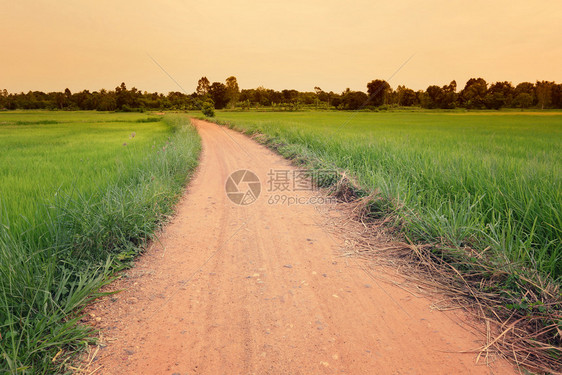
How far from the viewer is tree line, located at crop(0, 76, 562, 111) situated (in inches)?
2739

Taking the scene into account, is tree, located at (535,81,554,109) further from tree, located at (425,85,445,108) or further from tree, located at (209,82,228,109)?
tree, located at (209,82,228,109)

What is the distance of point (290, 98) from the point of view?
3593 inches

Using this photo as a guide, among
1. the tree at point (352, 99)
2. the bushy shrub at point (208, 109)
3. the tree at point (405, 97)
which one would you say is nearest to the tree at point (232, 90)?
the tree at point (352, 99)

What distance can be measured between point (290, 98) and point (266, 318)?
9392 centimetres

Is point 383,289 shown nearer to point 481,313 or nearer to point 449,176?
point 481,313

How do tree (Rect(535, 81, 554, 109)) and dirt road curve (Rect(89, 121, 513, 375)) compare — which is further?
tree (Rect(535, 81, 554, 109))

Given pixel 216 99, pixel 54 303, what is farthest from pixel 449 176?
pixel 216 99

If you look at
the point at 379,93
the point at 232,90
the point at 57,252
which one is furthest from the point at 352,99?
the point at 57,252

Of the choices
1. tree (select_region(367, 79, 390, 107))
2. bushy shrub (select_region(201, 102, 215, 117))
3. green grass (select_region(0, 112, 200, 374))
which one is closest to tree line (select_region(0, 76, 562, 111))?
tree (select_region(367, 79, 390, 107))

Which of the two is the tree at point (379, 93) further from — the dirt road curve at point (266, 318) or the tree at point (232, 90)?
the dirt road curve at point (266, 318)

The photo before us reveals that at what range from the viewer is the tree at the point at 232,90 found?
3105 inches

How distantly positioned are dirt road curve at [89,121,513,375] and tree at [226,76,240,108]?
81385mm

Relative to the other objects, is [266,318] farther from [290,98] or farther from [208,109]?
[290,98]

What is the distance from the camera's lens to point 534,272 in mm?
2305
